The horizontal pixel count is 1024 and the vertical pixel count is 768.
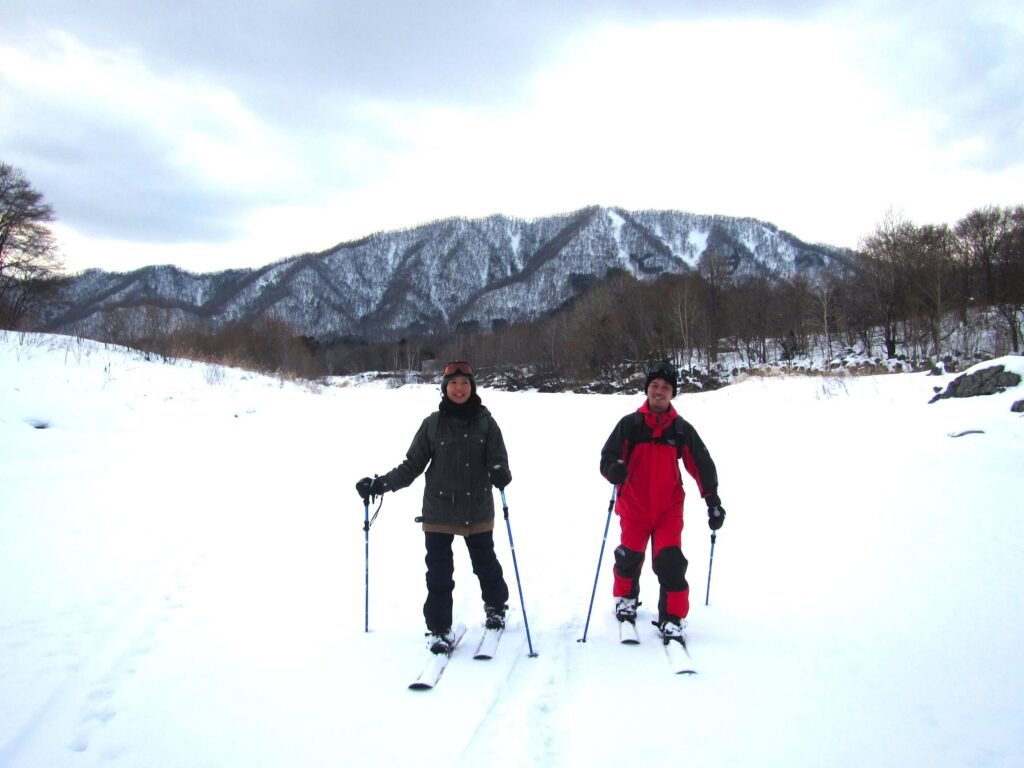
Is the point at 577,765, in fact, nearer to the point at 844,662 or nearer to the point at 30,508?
the point at 844,662

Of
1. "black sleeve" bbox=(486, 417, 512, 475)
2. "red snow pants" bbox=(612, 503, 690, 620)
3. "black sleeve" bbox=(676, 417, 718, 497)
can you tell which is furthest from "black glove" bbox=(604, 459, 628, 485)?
"black sleeve" bbox=(486, 417, 512, 475)

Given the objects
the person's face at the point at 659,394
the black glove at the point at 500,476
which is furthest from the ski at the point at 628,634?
the person's face at the point at 659,394

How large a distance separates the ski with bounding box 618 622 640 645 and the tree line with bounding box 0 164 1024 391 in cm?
2062

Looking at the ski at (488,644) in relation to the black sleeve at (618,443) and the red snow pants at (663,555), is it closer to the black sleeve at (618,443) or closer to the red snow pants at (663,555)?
the red snow pants at (663,555)

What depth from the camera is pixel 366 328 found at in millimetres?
157250

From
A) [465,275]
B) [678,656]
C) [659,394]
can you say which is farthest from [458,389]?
[465,275]

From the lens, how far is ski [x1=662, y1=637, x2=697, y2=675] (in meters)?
3.47

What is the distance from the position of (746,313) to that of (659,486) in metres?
53.4

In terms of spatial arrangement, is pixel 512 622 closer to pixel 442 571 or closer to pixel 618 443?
pixel 442 571

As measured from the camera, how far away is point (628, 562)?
420 centimetres

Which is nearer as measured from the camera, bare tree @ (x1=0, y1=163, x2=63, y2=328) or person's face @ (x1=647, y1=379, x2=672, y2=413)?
person's face @ (x1=647, y1=379, x2=672, y2=413)

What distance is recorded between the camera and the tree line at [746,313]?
27734 mm

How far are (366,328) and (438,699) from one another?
161 m

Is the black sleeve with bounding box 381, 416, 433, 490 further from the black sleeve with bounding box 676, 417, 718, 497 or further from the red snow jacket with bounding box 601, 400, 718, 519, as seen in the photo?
the black sleeve with bounding box 676, 417, 718, 497
